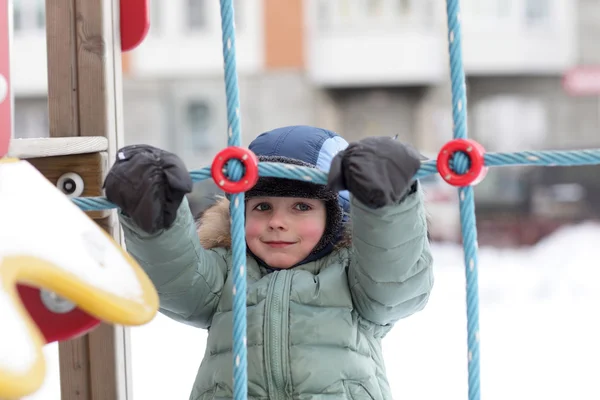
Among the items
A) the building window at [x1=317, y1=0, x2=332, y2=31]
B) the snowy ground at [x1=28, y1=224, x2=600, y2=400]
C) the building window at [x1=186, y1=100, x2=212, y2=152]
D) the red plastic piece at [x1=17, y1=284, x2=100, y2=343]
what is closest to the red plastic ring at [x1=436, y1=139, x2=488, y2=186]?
the red plastic piece at [x1=17, y1=284, x2=100, y2=343]

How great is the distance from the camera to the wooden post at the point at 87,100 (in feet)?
3.17

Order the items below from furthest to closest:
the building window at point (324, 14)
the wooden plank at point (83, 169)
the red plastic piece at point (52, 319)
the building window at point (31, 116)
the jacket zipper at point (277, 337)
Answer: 1. the building window at point (31, 116)
2. the building window at point (324, 14)
3. the wooden plank at point (83, 169)
4. the jacket zipper at point (277, 337)
5. the red plastic piece at point (52, 319)

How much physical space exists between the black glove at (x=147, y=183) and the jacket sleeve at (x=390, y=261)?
158mm

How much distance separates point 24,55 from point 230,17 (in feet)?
20.2

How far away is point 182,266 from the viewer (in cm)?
79

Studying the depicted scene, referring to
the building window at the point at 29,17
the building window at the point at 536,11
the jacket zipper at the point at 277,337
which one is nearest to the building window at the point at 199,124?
the building window at the point at 29,17

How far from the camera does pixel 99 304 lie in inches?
19.8

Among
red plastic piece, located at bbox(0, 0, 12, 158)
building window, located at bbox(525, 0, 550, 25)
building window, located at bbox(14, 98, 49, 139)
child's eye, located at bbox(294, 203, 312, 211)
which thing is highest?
building window, located at bbox(525, 0, 550, 25)

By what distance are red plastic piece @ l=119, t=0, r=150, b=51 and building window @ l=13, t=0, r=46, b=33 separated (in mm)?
5861

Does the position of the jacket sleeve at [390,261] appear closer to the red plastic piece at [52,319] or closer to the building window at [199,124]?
the red plastic piece at [52,319]

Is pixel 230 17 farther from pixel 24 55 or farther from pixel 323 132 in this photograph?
pixel 24 55

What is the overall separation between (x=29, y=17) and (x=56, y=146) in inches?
240

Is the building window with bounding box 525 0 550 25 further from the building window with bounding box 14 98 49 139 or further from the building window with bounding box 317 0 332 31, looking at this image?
the building window with bounding box 14 98 49 139

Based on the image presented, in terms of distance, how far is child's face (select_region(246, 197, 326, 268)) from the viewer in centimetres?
84
